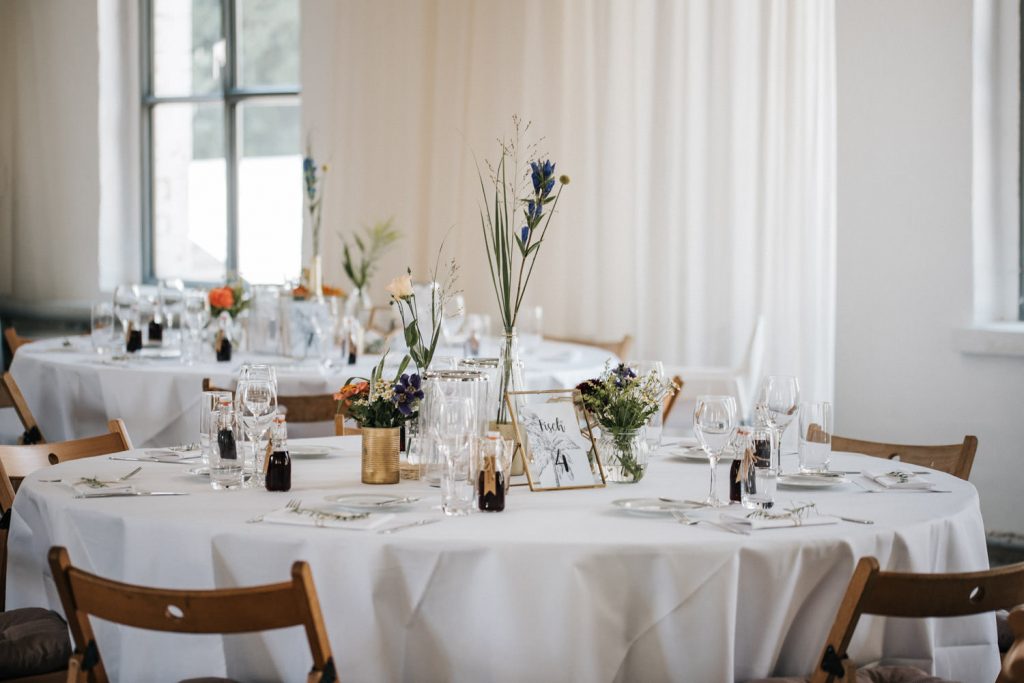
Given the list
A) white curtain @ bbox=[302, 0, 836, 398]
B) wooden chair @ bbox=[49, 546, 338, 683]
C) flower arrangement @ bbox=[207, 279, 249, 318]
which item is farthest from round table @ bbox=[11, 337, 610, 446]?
wooden chair @ bbox=[49, 546, 338, 683]

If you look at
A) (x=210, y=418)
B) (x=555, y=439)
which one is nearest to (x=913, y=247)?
(x=555, y=439)

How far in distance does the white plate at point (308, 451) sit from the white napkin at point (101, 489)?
438 millimetres

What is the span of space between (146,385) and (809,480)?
2.57 meters

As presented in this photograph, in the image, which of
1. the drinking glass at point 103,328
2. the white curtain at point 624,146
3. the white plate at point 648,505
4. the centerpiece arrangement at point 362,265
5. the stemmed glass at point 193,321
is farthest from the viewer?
the white curtain at point 624,146

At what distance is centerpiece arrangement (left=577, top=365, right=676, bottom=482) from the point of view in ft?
7.39

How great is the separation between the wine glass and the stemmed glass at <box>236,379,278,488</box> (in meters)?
0.83

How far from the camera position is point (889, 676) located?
74.6 inches

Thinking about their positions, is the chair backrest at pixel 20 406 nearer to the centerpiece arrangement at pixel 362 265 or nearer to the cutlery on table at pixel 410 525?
the centerpiece arrangement at pixel 362 265

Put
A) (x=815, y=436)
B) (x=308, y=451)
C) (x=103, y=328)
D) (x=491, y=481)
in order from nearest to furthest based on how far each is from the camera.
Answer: (x=491, y=481)
(x=815, y=436)
(x=308, y=451)
(x=103, y=328)

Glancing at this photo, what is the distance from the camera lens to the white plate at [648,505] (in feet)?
6.55

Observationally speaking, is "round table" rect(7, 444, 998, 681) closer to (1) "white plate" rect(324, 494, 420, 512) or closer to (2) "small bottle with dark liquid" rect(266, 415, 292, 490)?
(1) "white plate" rect(324, 494, 420, 512)

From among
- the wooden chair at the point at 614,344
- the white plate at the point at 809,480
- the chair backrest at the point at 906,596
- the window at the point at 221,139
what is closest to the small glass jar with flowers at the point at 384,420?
the white plate at the point at 809,480

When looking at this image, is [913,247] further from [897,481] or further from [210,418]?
[210,418]

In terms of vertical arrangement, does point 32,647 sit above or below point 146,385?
below
